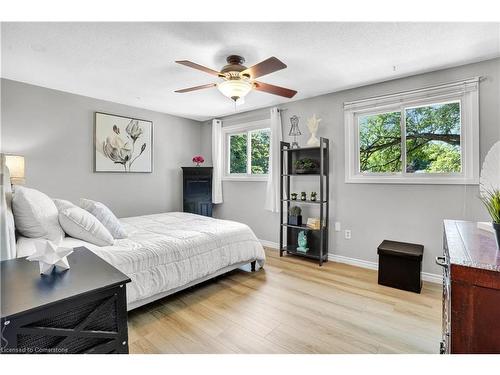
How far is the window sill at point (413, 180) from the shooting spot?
8.43 feet

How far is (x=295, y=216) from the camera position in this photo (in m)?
3.60

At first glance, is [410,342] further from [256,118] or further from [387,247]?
[256,118]

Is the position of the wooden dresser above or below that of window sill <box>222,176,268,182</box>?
below

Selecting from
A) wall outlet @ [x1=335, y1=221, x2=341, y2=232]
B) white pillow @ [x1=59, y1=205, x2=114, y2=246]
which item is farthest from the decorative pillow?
wall outlet @ [x1=335, y1=221, x2=341, y2=232]

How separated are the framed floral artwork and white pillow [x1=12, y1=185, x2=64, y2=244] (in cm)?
180

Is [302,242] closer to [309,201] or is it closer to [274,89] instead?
[309,201]

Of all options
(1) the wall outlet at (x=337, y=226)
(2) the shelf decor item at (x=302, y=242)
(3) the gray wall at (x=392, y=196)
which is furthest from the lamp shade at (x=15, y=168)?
(1) the wall outlet at (x=337, y=226)

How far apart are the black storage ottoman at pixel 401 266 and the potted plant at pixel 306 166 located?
52.7 inches

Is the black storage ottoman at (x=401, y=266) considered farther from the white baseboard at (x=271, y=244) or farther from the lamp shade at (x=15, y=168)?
the lamp shade at (x=15, y=168)

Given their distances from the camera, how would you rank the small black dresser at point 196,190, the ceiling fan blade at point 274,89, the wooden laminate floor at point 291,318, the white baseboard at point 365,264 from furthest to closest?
1. the small black dresser at point 196,190
2. the white baseboard at point 365,264
3. the ceiling fan blade at point 274,89
4. the wooden laminate floor at point 291,318

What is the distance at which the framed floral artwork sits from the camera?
3.64 meters

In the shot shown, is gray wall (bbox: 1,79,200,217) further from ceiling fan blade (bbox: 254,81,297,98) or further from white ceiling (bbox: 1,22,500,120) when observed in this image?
ceiling fan blade (bbox: 254,81,297,98)

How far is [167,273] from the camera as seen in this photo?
215 cm
